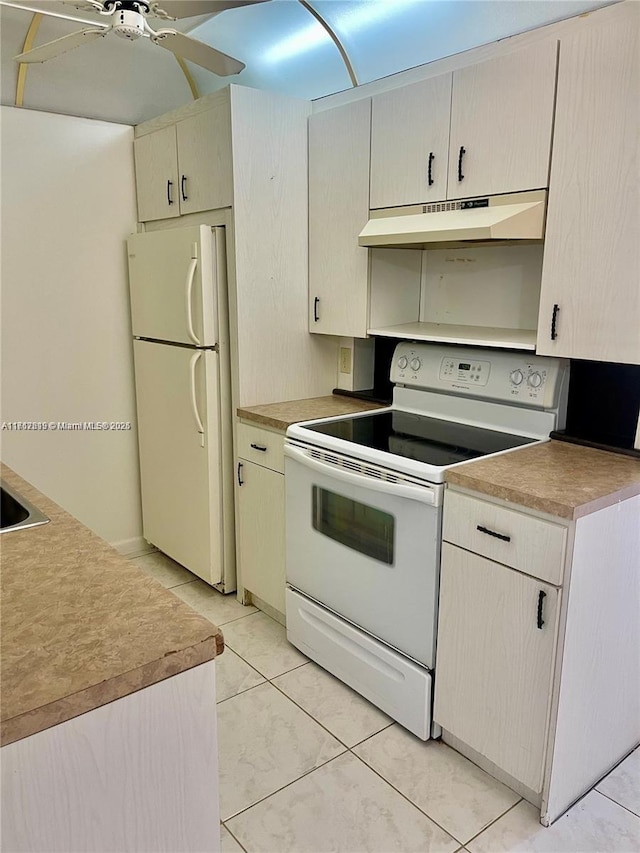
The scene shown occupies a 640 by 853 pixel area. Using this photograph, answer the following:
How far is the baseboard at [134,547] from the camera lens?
137 inches

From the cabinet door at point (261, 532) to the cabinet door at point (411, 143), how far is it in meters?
1.22

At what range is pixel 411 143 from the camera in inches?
91.4

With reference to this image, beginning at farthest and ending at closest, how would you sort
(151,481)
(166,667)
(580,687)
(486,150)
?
(151,481)
(486,150)
(580,687)
(166,667)

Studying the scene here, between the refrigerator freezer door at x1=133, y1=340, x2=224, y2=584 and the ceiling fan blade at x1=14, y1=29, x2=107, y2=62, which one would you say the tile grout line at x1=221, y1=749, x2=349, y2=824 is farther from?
the ceiling fan blade at x1=14, y1=29, x2=107, y2=62

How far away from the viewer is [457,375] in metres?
2.47

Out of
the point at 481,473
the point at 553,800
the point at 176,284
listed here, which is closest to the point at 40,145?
the point at 176,284

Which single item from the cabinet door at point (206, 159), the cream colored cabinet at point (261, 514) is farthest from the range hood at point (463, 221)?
the cream colored cabinet at point (261, 514)

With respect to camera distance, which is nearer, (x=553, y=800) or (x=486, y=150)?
(x=553, y=800)

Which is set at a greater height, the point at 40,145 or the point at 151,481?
the point at 40,145

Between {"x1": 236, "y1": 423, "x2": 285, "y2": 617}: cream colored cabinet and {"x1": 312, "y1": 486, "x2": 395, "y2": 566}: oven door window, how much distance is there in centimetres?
29

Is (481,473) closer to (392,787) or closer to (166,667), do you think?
(392,787)

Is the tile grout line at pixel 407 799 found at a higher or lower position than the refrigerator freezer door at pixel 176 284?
lower

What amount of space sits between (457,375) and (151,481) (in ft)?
5.67

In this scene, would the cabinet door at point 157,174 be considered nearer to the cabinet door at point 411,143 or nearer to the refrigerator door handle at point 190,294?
the refrigerator door handle at point 190,294
